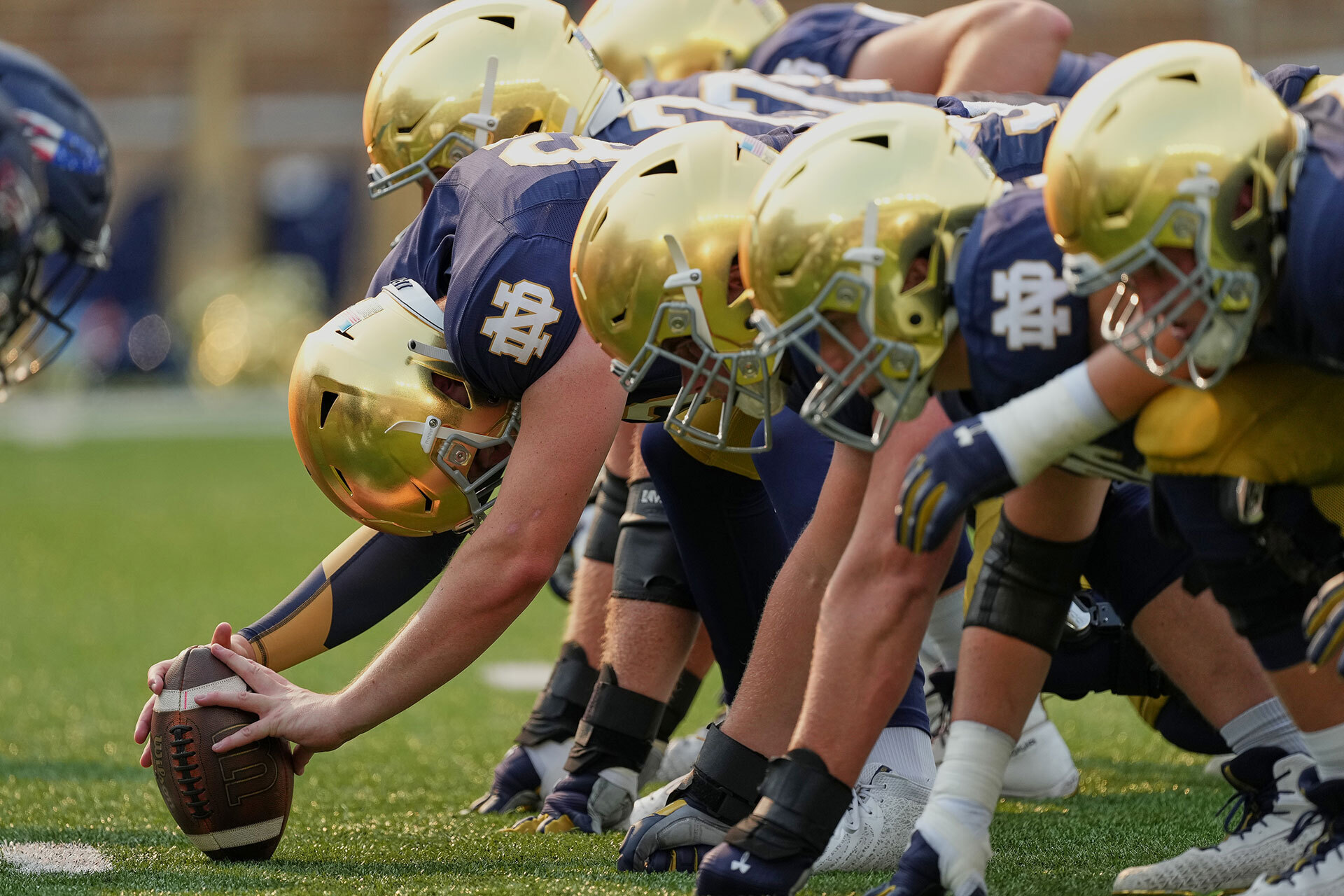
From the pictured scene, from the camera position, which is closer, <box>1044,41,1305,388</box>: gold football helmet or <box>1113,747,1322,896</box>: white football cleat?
<box>1044,41,1305,388</box>: gold football helmet

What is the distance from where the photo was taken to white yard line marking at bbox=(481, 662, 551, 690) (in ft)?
15.4

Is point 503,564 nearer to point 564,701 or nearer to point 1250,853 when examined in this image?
point 564,701

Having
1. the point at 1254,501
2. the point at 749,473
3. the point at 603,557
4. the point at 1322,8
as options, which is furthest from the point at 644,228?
the point at 1322,8

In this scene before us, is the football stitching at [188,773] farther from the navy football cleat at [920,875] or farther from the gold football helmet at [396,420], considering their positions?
the navy football cleat at [920,875]

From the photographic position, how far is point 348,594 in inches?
113

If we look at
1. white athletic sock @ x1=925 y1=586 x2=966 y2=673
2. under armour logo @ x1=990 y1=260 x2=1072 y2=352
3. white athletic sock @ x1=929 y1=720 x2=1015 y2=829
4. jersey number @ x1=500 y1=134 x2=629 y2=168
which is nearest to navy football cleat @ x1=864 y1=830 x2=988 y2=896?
white athletic sock @ x1=929 y1=720 x2=1015 y2=829

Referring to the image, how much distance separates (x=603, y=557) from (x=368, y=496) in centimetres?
70

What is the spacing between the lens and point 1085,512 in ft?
6.96

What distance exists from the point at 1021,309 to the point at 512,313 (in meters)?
0.86

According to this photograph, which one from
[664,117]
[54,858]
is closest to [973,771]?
[54,858]

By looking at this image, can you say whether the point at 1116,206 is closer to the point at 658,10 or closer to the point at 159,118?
the point at 658,10

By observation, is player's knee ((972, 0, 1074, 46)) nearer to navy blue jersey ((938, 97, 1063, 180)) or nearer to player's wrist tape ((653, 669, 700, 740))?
navy blue jersey ((938, 97, 1063, 180))

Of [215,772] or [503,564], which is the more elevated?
[503,564]

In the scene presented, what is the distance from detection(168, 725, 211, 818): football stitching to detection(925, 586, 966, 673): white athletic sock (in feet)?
3.95
